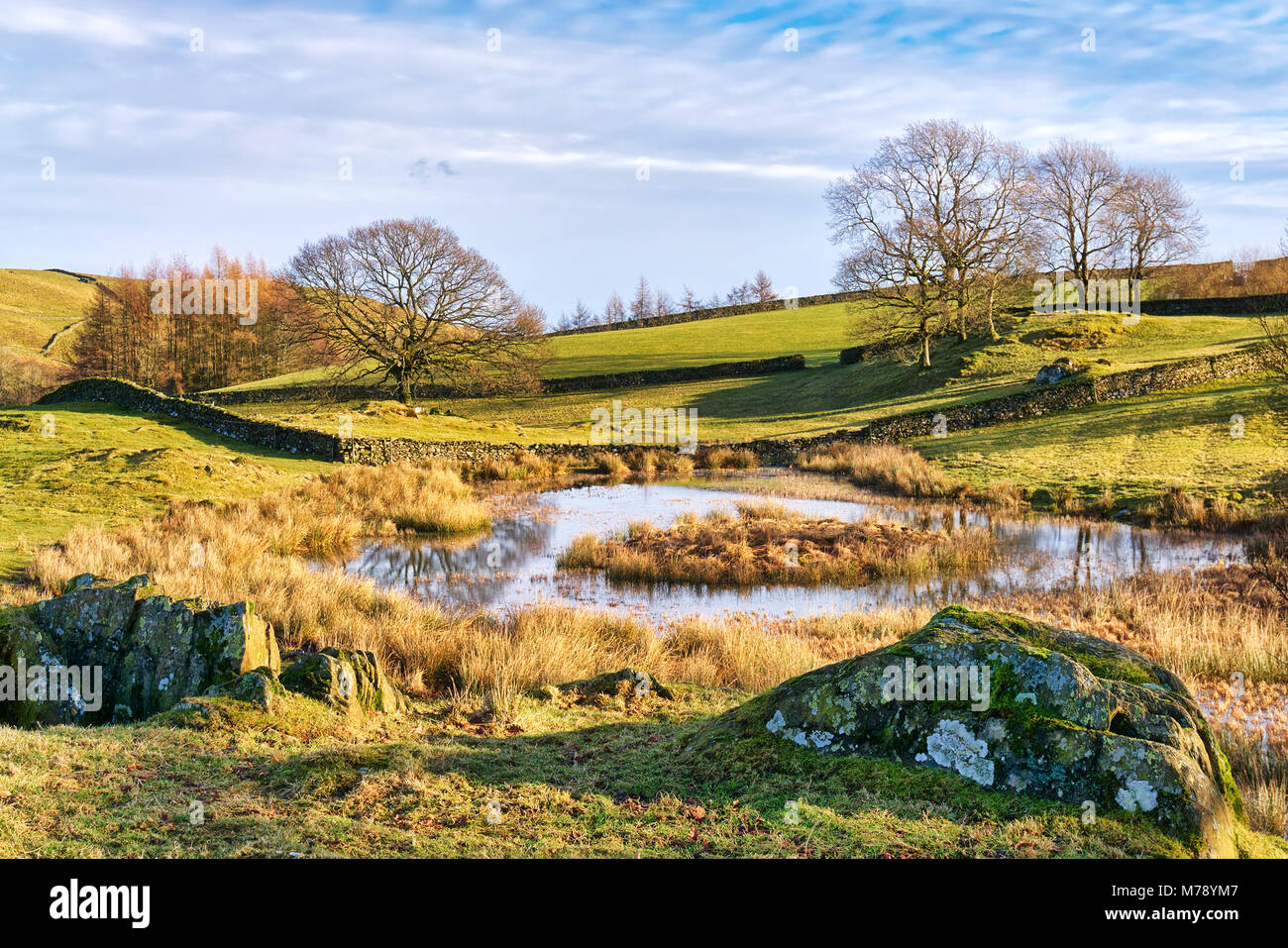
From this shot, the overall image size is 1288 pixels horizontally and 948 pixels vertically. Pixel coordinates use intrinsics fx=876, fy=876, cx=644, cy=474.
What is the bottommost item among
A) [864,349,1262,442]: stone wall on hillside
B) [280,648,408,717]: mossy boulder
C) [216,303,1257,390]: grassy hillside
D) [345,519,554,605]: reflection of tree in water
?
[345,519,554,605]: reflection of tree in water

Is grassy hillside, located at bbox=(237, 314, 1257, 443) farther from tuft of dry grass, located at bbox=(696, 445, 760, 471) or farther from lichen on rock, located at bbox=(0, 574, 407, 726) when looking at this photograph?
lichen on rock, located at bbox=(0, 574, 407, 726)

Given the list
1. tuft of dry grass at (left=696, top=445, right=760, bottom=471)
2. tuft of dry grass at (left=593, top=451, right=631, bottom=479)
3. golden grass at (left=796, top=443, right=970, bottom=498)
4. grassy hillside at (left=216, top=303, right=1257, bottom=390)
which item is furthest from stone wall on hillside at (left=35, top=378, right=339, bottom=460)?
golden grass at (left=796, top=443, right=970, bottom=498)

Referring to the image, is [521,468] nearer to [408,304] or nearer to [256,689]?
[408,304]

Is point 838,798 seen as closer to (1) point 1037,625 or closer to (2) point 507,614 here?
(1) point 1037,625

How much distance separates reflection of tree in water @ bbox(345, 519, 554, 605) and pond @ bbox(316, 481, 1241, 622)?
0.08 ft

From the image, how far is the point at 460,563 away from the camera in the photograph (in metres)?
19.0

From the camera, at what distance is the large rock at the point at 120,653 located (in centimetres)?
723

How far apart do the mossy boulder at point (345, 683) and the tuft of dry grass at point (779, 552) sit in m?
9.75

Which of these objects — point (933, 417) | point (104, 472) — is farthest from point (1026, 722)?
point (933, 417)

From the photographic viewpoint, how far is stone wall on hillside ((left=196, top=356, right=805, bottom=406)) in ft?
188

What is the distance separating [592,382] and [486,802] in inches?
2130

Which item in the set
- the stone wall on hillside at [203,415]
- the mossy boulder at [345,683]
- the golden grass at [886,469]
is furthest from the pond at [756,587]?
the stone wall on hillside at [203,415]

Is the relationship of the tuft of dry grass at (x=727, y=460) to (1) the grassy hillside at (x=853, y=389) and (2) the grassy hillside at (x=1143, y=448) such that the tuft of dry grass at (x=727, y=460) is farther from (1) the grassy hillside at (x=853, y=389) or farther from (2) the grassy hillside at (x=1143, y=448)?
(2) the grassy hillside at (x=1143, y=448)

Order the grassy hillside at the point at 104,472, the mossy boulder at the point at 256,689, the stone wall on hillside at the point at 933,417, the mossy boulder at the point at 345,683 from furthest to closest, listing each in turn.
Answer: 1. the stone wall on hillside at the point at 933,417
2. the grassy hillside at the point at 104,472
3. the mossy boulder at the point at 345,683
4. the mossy boulder at the point at 256,689
